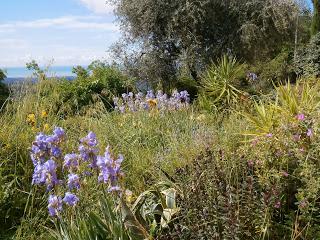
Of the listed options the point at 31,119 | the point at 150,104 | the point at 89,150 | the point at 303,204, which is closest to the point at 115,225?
the point at 89,150

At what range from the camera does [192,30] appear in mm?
14688

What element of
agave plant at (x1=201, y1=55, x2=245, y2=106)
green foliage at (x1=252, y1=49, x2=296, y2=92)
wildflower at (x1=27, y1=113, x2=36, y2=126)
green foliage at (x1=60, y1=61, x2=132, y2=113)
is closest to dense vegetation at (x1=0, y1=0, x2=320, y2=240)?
wildflower at (x1=27, y1=113, x2=36, y2=126)

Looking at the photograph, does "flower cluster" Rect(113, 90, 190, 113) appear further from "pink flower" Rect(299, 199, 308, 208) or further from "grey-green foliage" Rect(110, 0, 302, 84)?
"grey-green foliage" Rect(110, 0, 302, 84)

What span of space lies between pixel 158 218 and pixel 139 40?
38.8 ft

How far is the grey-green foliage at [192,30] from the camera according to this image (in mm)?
14336

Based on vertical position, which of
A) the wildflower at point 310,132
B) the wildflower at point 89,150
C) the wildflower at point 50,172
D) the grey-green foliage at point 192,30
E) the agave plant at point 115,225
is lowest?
the agave plant at point 115,225

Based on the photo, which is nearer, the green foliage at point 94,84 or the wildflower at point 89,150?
the wildflower at point 89,150

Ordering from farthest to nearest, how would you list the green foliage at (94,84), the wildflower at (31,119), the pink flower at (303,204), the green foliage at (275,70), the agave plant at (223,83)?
the green foliage at (275,70), the green foliage at (94,84), the agave plant at (223,83), the wildflower at (31,119), the pink flower at (303,204)

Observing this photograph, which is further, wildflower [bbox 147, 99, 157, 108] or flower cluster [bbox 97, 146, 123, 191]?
wildflower [bbox 147, 99, 157, 108]

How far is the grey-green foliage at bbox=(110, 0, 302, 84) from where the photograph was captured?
14336 millimetres

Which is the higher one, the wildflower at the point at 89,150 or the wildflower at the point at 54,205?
the wildflower at the point at 89,150

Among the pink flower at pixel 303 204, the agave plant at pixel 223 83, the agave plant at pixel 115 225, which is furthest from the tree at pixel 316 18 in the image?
the agave plant at pixel 115 225

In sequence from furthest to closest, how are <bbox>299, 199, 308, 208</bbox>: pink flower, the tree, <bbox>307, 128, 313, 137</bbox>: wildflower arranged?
the tree → <bbox>307, 128, 313, 137</bbox>: wildflower → <bbox>299, 199, 308, 208</bbox>: pink flower

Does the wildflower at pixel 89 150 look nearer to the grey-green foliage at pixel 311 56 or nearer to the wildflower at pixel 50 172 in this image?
the wildflower at pixel 50 172
